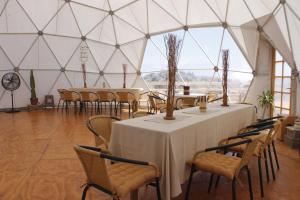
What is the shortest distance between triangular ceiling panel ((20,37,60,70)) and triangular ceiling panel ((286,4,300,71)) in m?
8.68

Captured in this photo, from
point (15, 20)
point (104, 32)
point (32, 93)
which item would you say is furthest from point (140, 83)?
point (15, 20)

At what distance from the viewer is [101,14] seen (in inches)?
400

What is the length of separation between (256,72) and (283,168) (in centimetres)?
444

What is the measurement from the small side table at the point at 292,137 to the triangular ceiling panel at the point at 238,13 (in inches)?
132

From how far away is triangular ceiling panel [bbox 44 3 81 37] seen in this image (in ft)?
32.7

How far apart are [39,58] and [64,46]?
43.3 inches

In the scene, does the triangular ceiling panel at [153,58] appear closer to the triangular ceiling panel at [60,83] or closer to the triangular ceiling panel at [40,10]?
the triangular ceiling panel at [60,83]

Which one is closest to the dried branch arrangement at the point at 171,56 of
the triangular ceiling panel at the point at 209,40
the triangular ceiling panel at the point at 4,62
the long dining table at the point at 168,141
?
the long dining table at the point at 168,141

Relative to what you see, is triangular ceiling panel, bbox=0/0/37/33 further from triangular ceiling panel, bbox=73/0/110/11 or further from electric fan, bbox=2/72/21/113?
triangular ceiling panel, bbox=73/0/110/11

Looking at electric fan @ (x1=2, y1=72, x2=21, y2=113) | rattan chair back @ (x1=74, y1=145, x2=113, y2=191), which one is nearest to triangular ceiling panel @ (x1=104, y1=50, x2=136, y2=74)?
electric fan @ (x1=2, y1=72, x2=21, y2=113)

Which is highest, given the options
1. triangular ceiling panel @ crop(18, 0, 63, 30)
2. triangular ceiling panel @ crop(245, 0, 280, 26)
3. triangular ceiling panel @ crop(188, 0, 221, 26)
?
triangular ceiling panel @ crop(18, 0, 63, 30)

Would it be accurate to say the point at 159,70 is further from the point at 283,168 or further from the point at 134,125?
the point at 134,125

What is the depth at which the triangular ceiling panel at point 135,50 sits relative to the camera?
10.8 metres

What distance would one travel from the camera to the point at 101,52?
1112 centimetres
